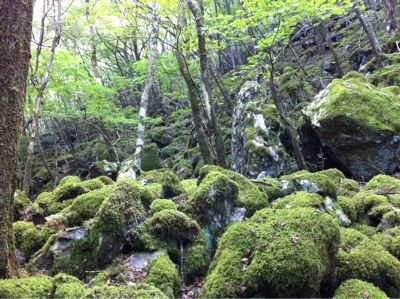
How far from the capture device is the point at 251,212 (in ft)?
21.0

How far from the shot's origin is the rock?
37.8ft

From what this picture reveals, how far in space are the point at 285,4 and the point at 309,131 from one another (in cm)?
493

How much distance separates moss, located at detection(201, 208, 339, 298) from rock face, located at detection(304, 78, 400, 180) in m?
6.29

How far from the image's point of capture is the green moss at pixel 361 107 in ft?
32.9

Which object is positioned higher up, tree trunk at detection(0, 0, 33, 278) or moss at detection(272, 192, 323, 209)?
tree trunk at detection(0, 0, 33, 278)

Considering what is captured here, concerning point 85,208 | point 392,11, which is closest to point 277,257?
point 85,208

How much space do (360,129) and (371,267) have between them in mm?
6384

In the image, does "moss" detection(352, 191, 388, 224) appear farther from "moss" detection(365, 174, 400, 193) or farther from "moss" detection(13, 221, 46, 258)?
"moss" detection(13, 221, 46, 258)

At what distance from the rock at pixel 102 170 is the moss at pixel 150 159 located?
361 inches

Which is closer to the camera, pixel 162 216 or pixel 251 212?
pixel 162 216

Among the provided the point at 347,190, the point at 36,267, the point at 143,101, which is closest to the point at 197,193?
the point at 36,267

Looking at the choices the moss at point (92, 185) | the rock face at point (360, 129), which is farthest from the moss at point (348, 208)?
the moss at point (92, 185)

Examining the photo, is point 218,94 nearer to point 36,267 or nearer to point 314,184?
point 314,184

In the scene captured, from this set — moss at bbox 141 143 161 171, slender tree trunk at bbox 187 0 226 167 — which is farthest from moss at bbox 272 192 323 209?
moss at bbox 141 143 161 171
